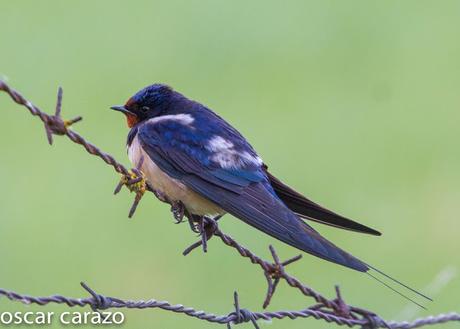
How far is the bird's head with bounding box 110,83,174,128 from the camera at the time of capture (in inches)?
179

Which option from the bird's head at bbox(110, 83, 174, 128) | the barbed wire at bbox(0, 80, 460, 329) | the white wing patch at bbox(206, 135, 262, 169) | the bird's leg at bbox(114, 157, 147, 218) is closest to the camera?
the barbed wire at bbox(0, 80, 460, 329)

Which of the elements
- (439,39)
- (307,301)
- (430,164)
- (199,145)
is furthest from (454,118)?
(199,145)

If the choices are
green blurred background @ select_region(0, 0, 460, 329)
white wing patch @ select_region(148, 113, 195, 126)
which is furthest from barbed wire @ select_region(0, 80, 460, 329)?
green blurred background @ select_region(0, 0, 460, 329)

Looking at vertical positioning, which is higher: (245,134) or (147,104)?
(147,104)

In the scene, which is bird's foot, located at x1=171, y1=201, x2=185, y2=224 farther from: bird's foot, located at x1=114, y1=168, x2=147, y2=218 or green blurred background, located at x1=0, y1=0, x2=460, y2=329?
green blurred background, located at x1=0, y1=0, x2=460, y2=329

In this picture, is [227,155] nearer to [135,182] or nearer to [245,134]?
[135,182]

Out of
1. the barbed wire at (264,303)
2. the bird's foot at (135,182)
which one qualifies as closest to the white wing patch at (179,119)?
the barbed wire at (264,303)

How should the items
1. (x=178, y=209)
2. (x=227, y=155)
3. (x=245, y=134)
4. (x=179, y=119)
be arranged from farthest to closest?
1. (x=245, y=134)
2. (x=179, y=119)
3. (x=227, y=155)
4. (x=178, y=209)

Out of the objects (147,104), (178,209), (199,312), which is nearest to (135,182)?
(199,312)

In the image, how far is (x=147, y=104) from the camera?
455cm

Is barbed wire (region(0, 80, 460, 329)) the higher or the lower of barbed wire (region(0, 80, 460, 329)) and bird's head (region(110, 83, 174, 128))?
the lower

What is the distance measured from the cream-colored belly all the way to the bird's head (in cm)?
34

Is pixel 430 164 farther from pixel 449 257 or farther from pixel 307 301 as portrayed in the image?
pixel 307 301

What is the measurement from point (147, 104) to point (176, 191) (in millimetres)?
526
